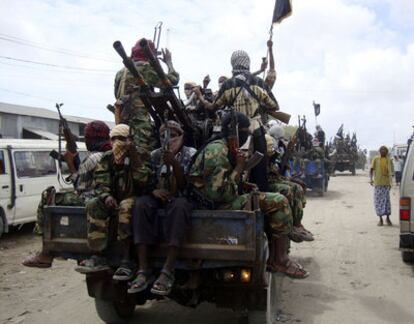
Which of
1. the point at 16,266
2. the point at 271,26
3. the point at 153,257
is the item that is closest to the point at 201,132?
the point at 153,257

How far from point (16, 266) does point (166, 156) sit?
4698 mm

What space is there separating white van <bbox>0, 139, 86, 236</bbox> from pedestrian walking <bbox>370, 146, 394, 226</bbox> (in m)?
6.68

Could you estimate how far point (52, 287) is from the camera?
6.05 metres

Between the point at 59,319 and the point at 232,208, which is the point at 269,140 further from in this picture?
the point at 59,319

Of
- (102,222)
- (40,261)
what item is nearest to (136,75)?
(102,222)

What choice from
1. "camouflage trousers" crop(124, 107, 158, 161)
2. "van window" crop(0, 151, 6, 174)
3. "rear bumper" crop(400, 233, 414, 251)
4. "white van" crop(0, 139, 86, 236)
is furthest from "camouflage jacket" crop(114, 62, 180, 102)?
"van window" crop(0, 151, 6, 174)

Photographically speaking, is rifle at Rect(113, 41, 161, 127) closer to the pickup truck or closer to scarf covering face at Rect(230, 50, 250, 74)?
the pickup truck

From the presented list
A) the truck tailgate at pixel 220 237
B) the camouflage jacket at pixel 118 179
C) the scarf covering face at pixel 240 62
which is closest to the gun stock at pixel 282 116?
A: the scarf covering face at pixel 240 62

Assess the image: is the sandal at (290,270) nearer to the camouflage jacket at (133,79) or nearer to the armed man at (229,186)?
the armed man at (229,186)

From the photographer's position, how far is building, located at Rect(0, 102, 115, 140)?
67.4 feet

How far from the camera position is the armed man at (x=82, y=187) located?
13.5 feet

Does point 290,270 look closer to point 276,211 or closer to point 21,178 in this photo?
point 276,211

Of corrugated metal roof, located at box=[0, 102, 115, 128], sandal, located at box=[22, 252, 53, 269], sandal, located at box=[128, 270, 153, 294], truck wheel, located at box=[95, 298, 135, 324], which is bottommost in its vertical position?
truck wheel, located at box=[95, 298, 135, 324]

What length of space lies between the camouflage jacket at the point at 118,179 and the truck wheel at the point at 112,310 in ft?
3.61
